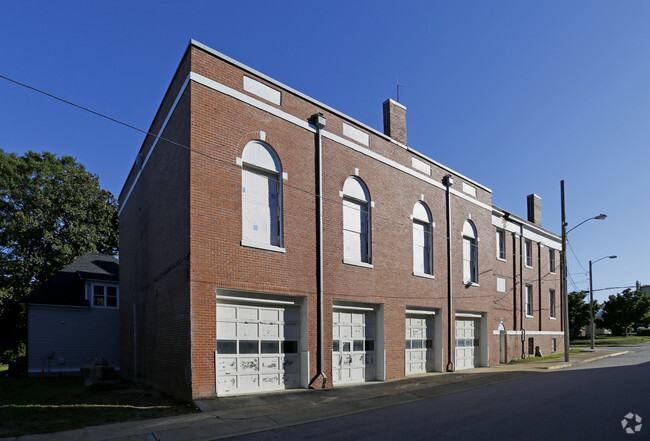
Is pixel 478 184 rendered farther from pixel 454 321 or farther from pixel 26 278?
pixel 26 278

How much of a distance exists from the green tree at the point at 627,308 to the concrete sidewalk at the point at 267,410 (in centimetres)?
5209

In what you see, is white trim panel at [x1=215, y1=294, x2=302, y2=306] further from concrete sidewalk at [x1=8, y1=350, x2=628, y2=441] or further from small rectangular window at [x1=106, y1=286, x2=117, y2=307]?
small rectangular window at [x1=106, y1=286, x2=117, y2=307]

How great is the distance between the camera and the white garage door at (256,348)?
13.6 metres

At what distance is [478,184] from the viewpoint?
87.4 ft

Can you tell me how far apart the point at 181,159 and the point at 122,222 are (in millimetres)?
13921

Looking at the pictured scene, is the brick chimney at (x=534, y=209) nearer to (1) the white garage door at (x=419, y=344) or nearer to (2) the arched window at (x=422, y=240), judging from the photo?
(2) the arched window at (x=422, y=240)

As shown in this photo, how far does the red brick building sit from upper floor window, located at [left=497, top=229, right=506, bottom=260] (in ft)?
20.8

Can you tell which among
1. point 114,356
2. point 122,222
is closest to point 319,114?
point 122,222

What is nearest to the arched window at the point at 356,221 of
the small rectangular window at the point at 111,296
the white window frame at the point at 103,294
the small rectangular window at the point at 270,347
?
the small rectangular window at the point at 270,347

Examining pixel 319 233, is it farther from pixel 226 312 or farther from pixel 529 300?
pixel 529 300

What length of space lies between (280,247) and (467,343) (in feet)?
46.5

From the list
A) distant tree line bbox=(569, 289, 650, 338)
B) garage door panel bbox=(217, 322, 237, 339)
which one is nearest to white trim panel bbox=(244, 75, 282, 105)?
garage door panel bbox=(217, 322, 237, 339)

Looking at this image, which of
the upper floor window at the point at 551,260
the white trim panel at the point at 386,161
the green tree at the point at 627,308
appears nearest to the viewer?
the white trim panel at the point at 386,161

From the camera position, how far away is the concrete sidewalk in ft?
31.6
